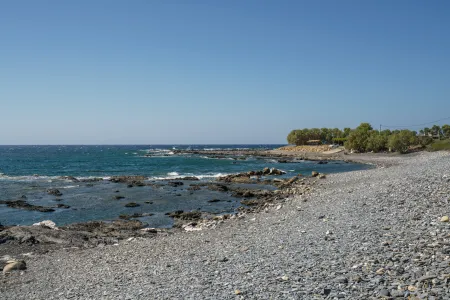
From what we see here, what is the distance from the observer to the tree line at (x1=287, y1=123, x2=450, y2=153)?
71688 mm

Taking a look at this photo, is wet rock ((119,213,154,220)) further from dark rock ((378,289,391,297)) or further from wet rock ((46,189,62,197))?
dark rock ((378,289,391,297))

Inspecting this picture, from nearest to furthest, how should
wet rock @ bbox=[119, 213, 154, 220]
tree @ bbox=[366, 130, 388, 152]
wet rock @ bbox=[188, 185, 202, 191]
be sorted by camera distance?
1. wet rock @ bbox=[119, 213, 154, 220]
2. wet rock @ bbox=[188, 185, 202, 191]
3. tree @ bbox=[366, 130, 388, 152]

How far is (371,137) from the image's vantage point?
3292 inches

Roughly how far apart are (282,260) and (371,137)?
81.2m

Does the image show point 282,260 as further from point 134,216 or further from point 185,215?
point 134,216

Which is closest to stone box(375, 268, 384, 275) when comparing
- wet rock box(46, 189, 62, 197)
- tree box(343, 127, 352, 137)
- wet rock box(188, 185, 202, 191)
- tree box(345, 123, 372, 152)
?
wet rock box(188, 185, 202, 191)

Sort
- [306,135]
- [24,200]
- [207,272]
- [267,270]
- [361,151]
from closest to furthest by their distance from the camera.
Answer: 1. [267,270]
2. [207,272]
3. [24,200]
4. [361,151]
5. [306,135]

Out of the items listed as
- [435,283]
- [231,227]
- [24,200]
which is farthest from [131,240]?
[24,200]

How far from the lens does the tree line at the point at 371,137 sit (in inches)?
2822

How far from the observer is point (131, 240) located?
1584 centimetres

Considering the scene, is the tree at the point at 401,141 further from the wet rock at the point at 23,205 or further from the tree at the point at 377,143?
the wet rock at the point at 23,205

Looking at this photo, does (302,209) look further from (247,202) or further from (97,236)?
(97,236)

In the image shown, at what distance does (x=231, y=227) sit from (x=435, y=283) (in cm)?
1053

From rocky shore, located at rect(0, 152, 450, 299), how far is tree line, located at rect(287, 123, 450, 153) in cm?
6092
